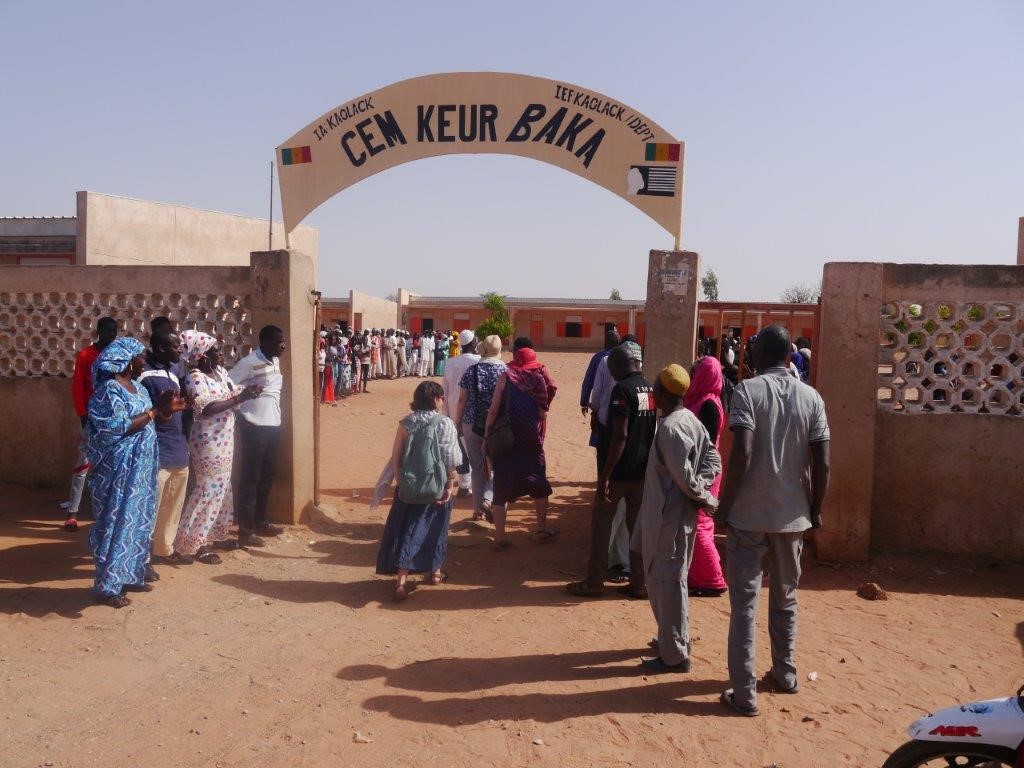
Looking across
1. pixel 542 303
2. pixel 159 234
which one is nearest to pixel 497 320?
pixel 542 303

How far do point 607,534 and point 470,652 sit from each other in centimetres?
126

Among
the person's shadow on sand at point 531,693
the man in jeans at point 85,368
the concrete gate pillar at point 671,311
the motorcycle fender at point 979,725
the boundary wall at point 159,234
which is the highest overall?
the boundary wall at point 159,234

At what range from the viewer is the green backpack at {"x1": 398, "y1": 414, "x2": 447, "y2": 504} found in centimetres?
537

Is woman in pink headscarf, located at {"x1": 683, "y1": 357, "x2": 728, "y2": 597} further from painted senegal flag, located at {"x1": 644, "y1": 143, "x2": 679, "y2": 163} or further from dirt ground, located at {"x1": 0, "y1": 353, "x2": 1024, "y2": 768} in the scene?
painted senegal flag, located at {"x1": 644, "y1": 143, "x2": 679, "y2": 163}

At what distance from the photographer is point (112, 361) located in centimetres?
495

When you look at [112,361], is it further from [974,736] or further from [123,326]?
[974,736]

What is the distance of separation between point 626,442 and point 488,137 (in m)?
3.35

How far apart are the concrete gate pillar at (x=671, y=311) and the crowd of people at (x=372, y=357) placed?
471 inches

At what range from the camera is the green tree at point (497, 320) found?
37781 millimetres

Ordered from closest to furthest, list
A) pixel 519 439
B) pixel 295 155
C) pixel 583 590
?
1. pixel 583 590
2. pixel 519 439
3. pixel 295 155

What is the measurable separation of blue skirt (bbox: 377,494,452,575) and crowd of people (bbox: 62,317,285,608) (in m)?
1.45

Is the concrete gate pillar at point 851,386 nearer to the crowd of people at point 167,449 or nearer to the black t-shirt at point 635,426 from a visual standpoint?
the black t-shirt at point 635,426

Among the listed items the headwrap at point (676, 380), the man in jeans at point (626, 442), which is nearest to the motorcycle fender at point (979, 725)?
the headwrap at point (676, 380)

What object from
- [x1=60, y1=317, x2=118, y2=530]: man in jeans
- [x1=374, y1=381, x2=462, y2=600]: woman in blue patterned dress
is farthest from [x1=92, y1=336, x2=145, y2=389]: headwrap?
[x1=60, y1=317, x2=118, y2=530]: man in jeans
